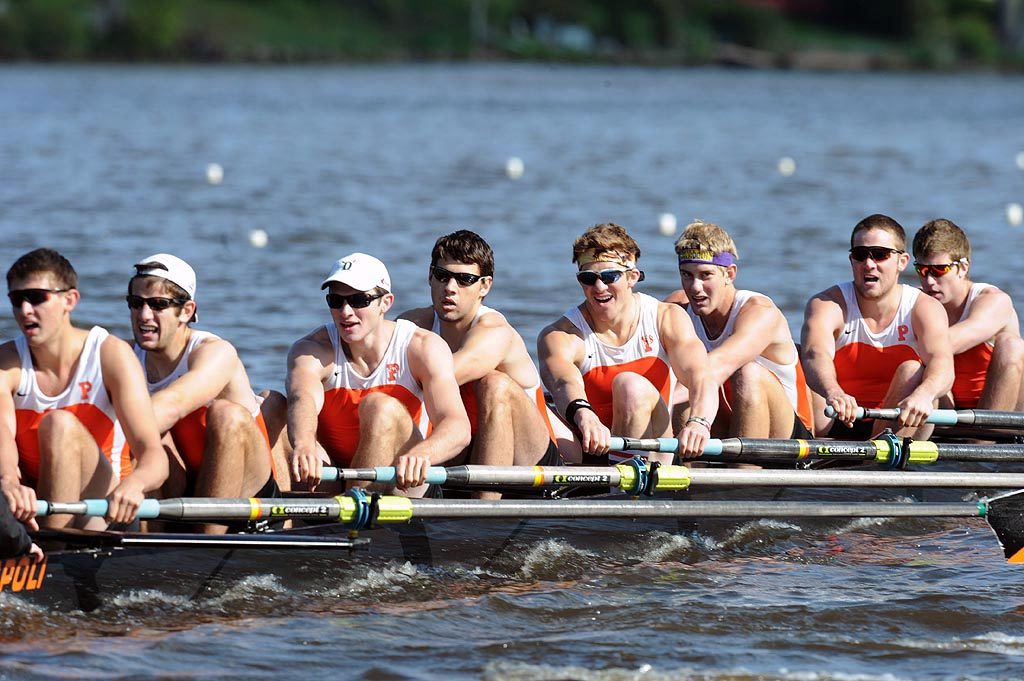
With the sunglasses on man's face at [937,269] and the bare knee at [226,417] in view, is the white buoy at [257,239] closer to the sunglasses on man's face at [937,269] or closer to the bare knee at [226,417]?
the sunglasses on man's face at [937,269]

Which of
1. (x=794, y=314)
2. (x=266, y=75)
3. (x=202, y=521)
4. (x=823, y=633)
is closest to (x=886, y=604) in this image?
(x=823, y=633)

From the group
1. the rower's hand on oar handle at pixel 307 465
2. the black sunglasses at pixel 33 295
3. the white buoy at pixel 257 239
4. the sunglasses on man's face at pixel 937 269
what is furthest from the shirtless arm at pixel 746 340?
the white buoy at pixel 257 239

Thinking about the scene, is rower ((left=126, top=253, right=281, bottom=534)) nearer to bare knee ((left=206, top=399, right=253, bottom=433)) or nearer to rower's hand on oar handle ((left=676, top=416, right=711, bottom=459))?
bare knee ((left=206, top=399, right=253, bottom=433))

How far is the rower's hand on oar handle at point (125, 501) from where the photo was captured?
5.89 meters

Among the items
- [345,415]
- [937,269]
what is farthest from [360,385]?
[937,269]

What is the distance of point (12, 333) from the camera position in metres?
12.7

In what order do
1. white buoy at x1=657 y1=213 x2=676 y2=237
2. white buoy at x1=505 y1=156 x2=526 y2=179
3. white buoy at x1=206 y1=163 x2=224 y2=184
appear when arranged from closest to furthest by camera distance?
white buoy at x1=657 y1=213 x2=676 y2=237, white buoy at x1=206 y1=163 x2=224 y2=184, white buoy at x1=505 y1=156 x2=526 y2=179

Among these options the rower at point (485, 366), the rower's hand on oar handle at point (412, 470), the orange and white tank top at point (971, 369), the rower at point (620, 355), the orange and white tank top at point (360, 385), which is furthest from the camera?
the orange and white tank top at point (971, 369)

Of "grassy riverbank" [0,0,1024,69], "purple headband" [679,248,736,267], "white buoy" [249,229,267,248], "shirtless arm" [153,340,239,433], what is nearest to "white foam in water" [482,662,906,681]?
"shirtless arm" [153,340,239,433]

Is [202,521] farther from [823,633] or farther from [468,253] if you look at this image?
[823,633]

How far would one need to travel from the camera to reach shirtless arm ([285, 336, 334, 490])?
6594 millimetres

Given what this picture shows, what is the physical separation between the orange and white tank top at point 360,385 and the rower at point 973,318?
10.3 ft

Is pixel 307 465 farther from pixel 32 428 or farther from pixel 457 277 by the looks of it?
pixel 457 277

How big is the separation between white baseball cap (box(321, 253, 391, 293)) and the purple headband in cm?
174
